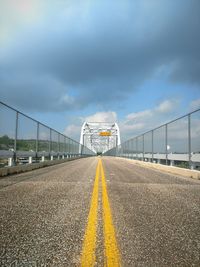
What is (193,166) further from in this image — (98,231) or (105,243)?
(105,243)

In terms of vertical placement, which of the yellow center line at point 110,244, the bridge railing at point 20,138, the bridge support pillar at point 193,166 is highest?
the bridge railing at point 20,138

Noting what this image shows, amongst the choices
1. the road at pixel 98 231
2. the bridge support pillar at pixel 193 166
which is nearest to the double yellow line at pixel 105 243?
the road at pixel 98 231

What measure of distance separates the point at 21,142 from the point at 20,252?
1202 centimetres

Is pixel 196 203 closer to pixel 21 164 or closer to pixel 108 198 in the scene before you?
pixel 108 198

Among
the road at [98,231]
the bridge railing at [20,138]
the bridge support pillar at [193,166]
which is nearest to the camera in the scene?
the road at [98,231]

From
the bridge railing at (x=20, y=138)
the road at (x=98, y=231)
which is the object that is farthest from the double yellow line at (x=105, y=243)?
the bridge railing at (x=20, y=138)

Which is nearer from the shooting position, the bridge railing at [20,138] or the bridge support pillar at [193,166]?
the bridge railing at [20,138]

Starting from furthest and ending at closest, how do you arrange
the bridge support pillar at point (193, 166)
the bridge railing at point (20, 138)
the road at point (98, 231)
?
1. the bridge support pillar at point (193, 166)
2. the bridge railing at point (20, 138)
3. the road at point (98, 231)

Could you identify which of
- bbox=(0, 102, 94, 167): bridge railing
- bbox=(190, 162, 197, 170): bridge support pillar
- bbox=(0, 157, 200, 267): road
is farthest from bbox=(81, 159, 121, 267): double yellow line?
bbox=(190, 162, 197, 170): bridge support pillar

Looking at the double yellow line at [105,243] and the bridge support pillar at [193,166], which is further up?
the bridge support pillar at [193,166]

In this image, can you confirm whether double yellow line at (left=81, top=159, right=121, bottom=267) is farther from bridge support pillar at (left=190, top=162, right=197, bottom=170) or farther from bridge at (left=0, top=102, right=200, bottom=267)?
bridge support pillar at (left=190, top=162, right=197, bottom=170)

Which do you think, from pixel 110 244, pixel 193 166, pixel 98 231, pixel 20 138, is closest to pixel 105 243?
pixel 110 244

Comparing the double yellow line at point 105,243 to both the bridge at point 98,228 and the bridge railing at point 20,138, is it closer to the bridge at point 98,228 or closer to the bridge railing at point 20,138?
the bridge at point 98,228

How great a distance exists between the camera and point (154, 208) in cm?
571
